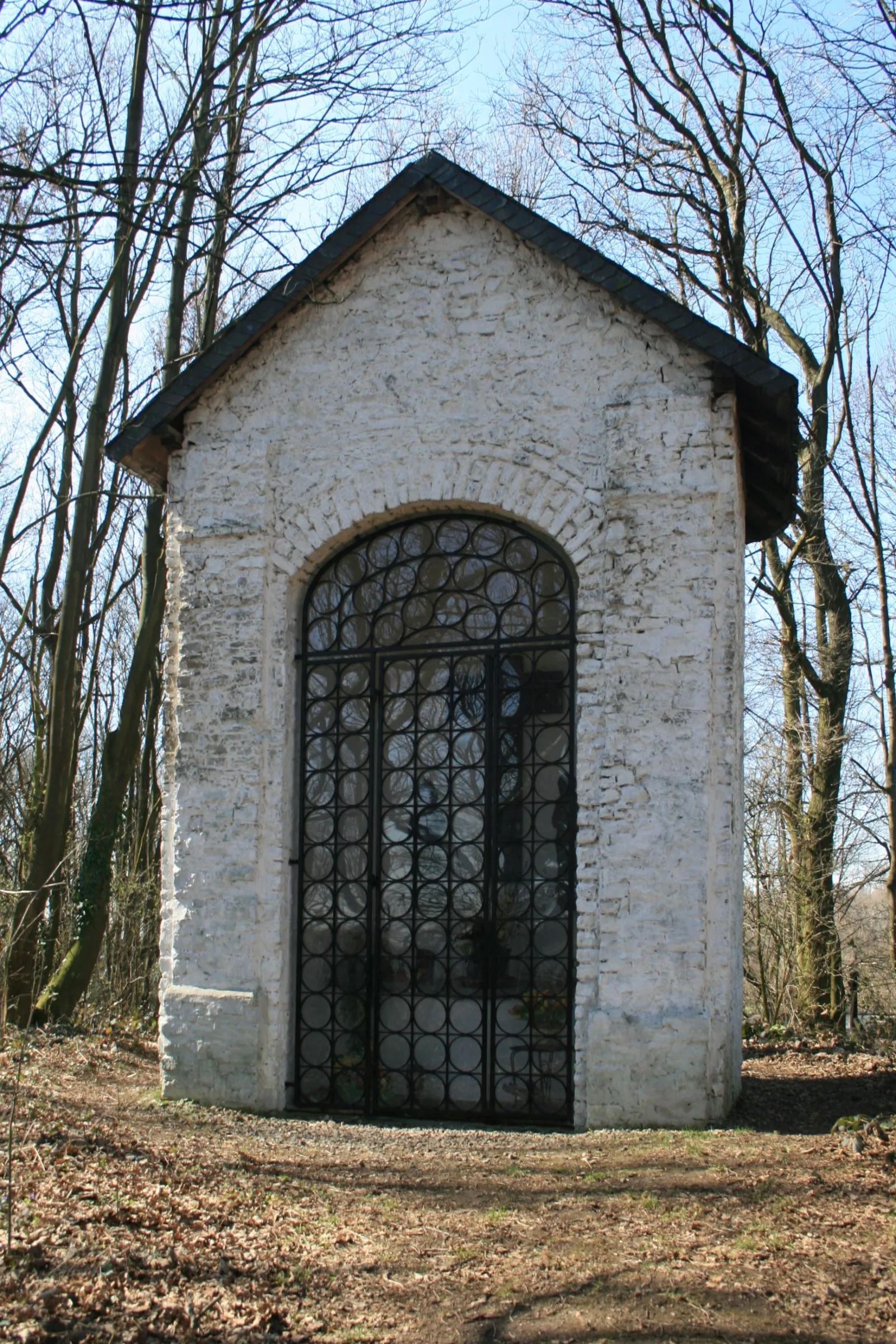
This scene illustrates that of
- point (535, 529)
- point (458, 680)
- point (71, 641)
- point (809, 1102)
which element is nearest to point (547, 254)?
point (535, 529)

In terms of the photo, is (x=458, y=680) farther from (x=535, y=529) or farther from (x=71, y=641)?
(x=71, y=641)

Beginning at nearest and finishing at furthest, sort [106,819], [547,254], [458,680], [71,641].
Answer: [547,254] < [458,680] < [71,641] < [106,819]

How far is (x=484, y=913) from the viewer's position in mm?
7699

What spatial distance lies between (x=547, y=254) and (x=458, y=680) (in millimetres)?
2748

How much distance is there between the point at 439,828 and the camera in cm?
789

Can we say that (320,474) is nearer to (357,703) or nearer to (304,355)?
(304,355)

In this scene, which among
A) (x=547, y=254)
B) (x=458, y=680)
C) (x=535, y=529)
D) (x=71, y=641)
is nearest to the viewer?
(x=547, y=254)

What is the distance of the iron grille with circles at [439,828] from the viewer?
7.60 metres

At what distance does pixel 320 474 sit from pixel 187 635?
1.42 metres

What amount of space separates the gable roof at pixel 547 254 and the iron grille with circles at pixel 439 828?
5.13 feet

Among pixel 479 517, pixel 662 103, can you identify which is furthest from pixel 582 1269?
pixel 662 103

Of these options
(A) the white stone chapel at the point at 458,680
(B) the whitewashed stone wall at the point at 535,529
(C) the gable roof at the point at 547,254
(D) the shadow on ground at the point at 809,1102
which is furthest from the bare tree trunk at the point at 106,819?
(D) the shadow on ground at the point at 809,1102

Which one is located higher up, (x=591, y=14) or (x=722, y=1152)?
(x=591, y=14)

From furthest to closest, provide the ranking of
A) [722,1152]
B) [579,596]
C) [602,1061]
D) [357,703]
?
[357,703] < [579,596] < [602,1061] < [722,1152]
